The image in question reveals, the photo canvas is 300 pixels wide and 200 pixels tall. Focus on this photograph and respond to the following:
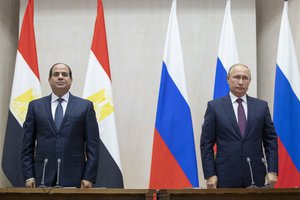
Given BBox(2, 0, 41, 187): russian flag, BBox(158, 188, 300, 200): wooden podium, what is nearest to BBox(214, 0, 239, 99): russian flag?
BBox(2, 0, 41, 187): russian flag

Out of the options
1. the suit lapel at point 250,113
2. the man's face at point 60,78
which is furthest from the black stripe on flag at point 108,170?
the suit lapel at point 250,113

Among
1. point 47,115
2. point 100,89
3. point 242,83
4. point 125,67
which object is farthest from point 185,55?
point 47,115

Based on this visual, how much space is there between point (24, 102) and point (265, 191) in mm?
3046

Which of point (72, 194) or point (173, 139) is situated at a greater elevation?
point (173, 139)

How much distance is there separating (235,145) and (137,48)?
2.47 m

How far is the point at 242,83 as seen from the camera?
379cm

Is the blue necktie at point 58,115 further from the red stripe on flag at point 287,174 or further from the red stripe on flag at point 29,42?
the red stripe on flag at point 287,174

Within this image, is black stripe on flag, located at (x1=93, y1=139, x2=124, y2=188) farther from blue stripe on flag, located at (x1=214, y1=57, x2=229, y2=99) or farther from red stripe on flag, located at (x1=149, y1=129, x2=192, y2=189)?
blue stripe on flag, located at (x1=214, y1=57, x2=229, y2=99)

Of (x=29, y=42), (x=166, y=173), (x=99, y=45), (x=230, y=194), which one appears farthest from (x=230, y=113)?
(x=29, y=42)

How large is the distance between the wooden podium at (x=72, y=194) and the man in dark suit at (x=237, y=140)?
1.06 meters

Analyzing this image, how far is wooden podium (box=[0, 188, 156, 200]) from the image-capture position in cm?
263

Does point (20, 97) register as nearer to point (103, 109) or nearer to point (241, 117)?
point (103, 109)

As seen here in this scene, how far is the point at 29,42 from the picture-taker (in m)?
5.23

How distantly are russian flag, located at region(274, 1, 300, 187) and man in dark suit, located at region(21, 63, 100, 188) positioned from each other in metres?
2.05
